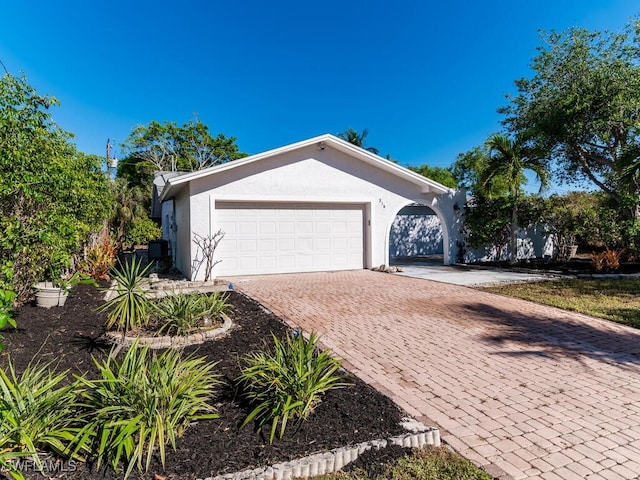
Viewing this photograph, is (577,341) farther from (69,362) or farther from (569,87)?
(569,87)

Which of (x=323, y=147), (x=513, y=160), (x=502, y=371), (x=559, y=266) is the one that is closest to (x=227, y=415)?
(x=502, y=371)

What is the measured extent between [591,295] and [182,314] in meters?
9.00

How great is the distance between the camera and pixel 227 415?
3256 mm

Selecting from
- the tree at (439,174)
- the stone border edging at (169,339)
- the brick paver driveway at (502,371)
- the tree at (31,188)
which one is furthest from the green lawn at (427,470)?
the tree at (439,174)

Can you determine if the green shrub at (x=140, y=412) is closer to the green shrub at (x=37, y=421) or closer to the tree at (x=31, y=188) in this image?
the green shrub at (x=37, y=421)

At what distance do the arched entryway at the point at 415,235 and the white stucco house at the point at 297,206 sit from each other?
4.73 meters

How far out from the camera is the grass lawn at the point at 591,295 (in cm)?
712

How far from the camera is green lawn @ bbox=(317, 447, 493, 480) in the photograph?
2568mm

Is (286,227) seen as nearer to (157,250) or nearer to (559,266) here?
(157,250)

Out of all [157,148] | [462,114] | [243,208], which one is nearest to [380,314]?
[243,208]

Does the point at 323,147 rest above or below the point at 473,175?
below

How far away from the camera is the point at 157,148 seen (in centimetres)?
3881

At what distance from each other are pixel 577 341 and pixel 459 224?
32.6ft

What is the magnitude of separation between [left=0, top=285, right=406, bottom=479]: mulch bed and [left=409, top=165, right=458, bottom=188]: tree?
1363 inches
